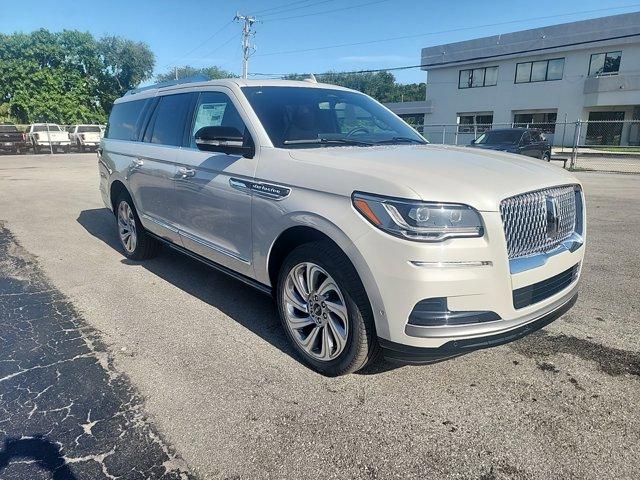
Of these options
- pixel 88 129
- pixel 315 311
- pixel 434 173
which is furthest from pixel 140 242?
pixel 88 129

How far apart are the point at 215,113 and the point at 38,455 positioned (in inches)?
112

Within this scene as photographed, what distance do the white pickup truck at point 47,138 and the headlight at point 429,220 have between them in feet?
111

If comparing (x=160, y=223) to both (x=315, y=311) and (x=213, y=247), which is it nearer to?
(x=213, y=247)

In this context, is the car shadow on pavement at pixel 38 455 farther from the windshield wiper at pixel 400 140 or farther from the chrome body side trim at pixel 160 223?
the windshield wiper at pixel 400 140

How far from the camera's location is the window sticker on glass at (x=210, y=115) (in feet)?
13.1

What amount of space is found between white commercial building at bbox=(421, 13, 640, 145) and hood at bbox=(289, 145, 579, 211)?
28799 mm

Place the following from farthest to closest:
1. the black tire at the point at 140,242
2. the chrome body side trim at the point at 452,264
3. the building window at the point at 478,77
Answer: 1. the building window at the point at 478,77
2. the black tire at the point at 140,242
3. the chrome body side trim at the point at 452,264

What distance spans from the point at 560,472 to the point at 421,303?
3.39 ft

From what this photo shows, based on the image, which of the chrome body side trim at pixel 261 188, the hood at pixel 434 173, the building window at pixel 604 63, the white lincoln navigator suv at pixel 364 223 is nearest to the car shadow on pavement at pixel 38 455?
the white lincoln navigator suv at pixel 364 223

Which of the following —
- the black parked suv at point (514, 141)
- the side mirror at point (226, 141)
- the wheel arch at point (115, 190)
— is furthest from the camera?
the black parked suv at point (514, 141)

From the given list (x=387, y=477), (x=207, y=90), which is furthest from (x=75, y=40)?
(x=387, y=477)

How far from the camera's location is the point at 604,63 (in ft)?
109

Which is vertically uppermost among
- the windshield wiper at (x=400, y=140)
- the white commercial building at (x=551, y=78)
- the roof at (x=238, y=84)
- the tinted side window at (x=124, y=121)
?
the white commercial building at (x=551, y=78)

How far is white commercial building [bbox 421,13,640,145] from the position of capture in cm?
3209
